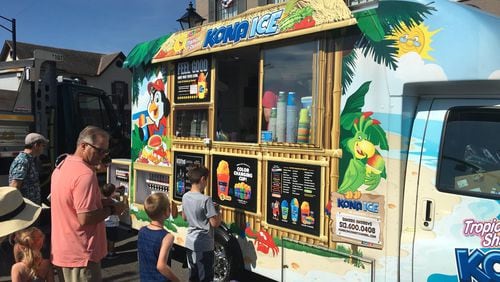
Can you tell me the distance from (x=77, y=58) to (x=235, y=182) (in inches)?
1446

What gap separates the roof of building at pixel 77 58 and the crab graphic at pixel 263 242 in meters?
32.0

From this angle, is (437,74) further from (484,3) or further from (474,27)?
(484,3)

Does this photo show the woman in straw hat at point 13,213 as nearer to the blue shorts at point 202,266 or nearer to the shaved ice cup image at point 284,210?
the blue shorts at point 202,266

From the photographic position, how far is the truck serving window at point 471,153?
297 centimetres

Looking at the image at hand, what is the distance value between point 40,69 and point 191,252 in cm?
495

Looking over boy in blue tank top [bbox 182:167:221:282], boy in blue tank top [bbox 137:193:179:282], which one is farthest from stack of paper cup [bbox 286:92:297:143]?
boy in blue tank top [bbox 137:193:179:282]

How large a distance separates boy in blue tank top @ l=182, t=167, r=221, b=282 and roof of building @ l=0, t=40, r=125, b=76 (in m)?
31.9

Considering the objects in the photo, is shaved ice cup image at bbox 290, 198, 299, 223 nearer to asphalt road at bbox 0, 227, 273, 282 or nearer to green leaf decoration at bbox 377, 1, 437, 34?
asphalt road at bbox 0, 227, 273, 282

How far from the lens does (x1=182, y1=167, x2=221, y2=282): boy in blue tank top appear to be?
13.9 ft

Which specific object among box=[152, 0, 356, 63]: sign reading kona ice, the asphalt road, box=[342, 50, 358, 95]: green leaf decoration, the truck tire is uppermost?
box=[152, 0, 356, 63]: sign reading kona ice

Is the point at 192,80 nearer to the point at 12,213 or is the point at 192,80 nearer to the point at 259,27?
the point at 259,27

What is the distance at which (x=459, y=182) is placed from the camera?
3.07 meters

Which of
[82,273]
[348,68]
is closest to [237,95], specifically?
[348,68]

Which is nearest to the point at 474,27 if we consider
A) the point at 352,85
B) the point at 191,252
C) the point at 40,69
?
the point at 352,85
